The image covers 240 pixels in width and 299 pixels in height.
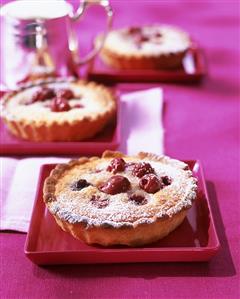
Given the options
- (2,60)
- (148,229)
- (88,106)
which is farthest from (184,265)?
(2,60)

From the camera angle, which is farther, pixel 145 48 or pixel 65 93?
pixel 145 48

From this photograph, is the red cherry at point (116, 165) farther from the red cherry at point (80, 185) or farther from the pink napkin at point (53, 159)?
the pink napkin at point (53, 159)

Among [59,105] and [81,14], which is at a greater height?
[81,14]

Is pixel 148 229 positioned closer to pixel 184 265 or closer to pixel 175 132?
pixel 184 265

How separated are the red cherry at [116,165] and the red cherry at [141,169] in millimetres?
22

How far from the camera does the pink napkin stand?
3.03ft

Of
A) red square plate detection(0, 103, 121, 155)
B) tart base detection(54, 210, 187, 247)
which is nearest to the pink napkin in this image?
red square plate detection(0, 103, 121, 155)

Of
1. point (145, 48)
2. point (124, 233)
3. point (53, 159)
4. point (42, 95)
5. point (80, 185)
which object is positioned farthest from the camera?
point (145, 48)

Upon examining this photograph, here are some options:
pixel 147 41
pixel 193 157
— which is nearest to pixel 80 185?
pixel 193 157

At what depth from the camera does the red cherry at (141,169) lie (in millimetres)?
888

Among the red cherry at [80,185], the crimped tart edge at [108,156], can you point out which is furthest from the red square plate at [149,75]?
the red cherry at [80,185]

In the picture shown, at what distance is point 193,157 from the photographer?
1.11 m

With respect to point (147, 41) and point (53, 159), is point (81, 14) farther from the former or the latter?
point (53, 159)

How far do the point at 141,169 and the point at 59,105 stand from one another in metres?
0.35
